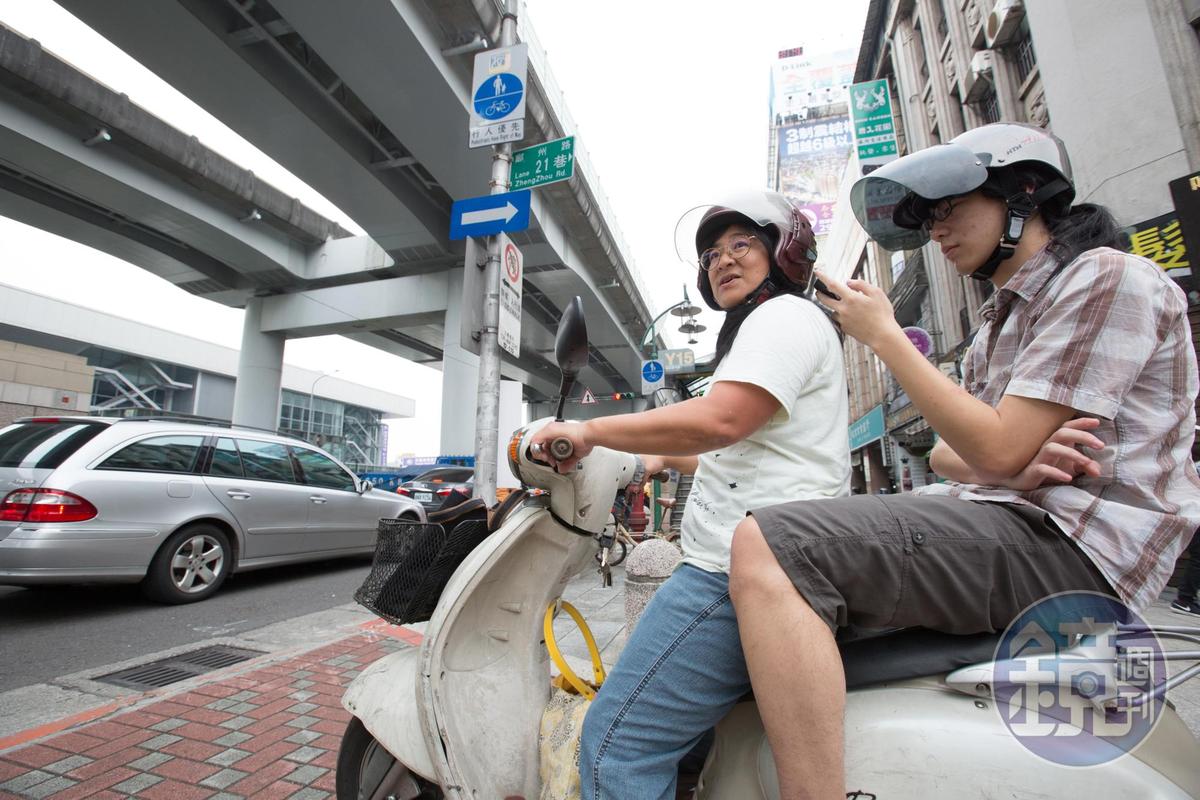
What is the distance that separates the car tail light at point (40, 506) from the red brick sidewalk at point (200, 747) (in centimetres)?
229

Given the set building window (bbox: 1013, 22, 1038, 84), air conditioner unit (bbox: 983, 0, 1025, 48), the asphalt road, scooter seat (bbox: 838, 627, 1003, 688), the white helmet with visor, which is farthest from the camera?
building window (bbox: 1013, 22, 1038, 84)

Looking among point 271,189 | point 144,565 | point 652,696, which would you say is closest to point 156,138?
point 271,189

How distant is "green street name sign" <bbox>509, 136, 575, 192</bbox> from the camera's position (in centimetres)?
683

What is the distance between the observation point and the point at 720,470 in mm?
1314

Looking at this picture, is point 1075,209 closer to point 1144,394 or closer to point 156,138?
point 1144,394

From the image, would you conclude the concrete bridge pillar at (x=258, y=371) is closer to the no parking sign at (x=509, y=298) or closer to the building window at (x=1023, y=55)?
the no parking sign at (x=509, y=298)

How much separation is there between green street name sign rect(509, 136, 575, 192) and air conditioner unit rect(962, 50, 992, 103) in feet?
30.0

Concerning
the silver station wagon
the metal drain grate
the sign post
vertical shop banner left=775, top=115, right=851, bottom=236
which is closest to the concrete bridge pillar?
the silver station wagon

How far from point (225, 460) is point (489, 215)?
3654 mm

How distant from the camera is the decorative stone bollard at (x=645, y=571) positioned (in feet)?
12.1

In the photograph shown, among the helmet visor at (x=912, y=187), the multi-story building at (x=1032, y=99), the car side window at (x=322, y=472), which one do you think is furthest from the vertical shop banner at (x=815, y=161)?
the helmet visor at (x=912, y=187)

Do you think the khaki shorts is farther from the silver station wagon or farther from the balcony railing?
the balcony railing

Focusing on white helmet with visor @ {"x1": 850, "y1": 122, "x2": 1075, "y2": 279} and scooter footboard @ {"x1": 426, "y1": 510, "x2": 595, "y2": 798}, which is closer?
white helmet with visor @ {"x1": 850, "y1": 122, "x2": 1075, "y2": 279}
